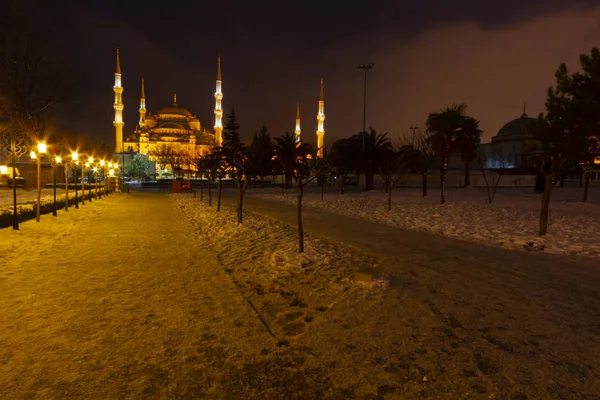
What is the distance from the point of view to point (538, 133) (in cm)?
1576

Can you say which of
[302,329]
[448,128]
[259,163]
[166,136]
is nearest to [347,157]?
[448,128]

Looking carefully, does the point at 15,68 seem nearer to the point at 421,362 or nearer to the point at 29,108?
the point at 29,108

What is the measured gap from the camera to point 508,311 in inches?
208

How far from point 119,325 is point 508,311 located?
16.8ft

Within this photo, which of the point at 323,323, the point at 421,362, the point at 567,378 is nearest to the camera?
the point at 567,378

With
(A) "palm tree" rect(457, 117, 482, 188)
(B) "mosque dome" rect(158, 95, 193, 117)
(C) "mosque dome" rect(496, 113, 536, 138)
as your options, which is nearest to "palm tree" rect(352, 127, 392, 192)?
(A) "palm tree" rect(457, 117, 482, 188)

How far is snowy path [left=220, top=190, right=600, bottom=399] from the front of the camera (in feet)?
12.1

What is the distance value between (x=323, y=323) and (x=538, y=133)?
14977 millimetres

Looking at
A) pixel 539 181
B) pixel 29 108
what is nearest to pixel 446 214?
pixel 539 181

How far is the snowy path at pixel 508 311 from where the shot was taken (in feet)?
12.1

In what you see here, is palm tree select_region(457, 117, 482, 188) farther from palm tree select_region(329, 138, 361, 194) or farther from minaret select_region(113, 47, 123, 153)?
minaret select_region(113, 47, 123, 153)

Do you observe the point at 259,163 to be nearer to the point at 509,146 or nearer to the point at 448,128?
the point at 448,128

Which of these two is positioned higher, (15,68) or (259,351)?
(15,68)

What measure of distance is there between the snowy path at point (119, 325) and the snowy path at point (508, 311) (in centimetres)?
201
